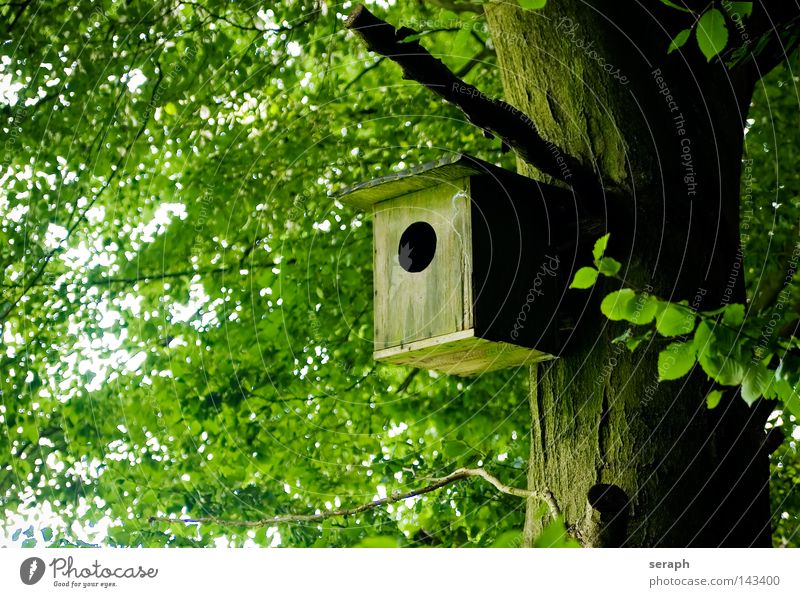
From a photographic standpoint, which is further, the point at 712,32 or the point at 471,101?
the point at 471,101

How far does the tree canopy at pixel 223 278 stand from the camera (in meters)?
5.34

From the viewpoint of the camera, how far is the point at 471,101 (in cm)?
250

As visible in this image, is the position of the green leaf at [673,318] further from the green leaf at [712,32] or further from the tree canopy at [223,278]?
the tree canopy at [223,278]

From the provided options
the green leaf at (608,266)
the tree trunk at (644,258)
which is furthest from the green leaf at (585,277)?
the tree trunk at (644,258)

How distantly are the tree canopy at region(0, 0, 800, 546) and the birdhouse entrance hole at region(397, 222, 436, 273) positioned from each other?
6.85ft

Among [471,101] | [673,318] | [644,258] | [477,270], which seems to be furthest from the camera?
[477,270]

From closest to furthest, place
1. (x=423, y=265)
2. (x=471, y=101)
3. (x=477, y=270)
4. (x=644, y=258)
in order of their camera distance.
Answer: (x=471, y=101) < (x=644, y=258) < (x=477, y=270) < (x=423, y=265)

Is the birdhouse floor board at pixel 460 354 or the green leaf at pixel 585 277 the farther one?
the birdhouse floor board at pixel 460 354

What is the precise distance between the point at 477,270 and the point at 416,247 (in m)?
0.33

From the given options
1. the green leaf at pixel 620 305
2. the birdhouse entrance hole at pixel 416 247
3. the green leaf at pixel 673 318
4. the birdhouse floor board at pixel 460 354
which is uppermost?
the birdhouse entrance hole at pixel 416 247

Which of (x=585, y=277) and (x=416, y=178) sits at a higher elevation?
(x=416, y=178)

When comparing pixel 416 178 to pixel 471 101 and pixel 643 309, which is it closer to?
pixel 471 101

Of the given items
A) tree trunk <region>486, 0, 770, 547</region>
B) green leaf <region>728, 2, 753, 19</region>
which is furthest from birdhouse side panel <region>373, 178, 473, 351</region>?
green leaf <region>728, 2, 753, 19</region>

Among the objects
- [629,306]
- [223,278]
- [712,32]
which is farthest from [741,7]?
[223,278]
